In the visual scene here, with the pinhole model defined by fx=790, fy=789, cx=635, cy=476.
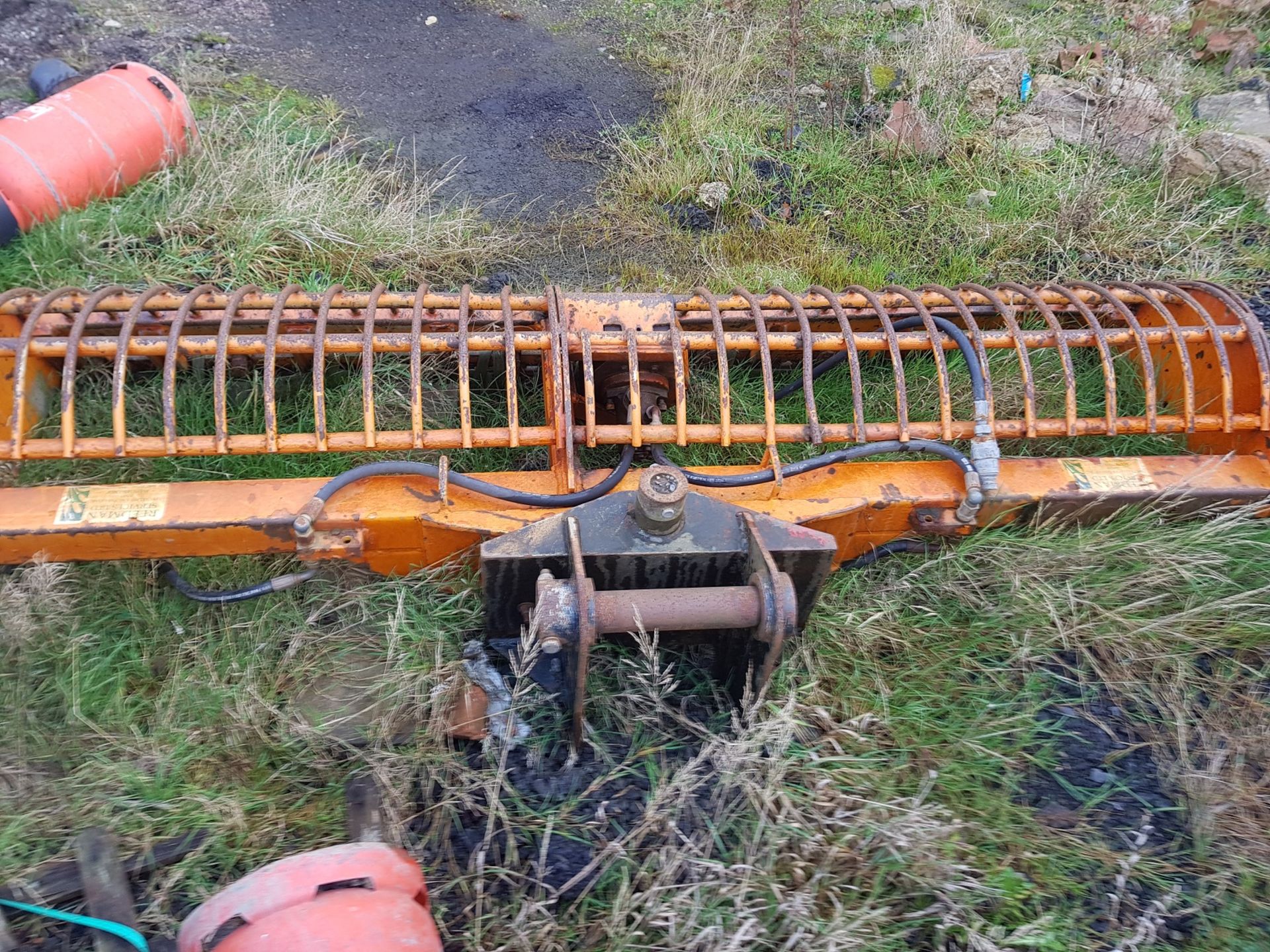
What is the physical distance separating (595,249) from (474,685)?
2593 millimetres

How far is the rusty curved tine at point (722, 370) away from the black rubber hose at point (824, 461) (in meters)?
0.12

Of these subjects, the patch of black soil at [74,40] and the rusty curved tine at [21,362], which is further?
the patch of black soil at [74,40]

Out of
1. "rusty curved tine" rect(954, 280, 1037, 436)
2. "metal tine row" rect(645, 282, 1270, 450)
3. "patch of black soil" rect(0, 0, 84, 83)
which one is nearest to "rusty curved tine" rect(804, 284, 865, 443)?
"metal tine row" rect(645, 282, 1270, 450)

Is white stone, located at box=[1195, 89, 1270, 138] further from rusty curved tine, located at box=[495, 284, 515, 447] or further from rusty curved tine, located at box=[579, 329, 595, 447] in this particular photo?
rusty curved tine, located at box=[495, 284, 515, 447]

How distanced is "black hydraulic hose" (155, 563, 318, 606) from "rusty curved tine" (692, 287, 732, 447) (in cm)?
133

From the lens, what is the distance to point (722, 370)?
2443 millimetres

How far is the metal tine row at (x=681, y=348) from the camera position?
2268mm

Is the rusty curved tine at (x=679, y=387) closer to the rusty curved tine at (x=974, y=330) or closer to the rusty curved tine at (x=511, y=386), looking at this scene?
the rusty curved tine at (x=511, y=386)

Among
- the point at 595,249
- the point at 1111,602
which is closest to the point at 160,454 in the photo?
the point at 595,249

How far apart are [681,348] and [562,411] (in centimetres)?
43

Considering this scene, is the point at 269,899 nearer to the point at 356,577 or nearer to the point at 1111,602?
the point at 356,577

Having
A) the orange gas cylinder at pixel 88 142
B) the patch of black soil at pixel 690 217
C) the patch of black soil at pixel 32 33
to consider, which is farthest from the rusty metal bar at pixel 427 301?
the patch of black soil at pixel 32 33

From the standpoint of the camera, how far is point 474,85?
5.32 m

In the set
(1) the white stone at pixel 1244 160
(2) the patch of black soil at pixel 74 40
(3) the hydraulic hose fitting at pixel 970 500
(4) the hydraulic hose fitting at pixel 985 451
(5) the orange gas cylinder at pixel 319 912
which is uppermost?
(2) the patch of black soil at pixel 74 40
